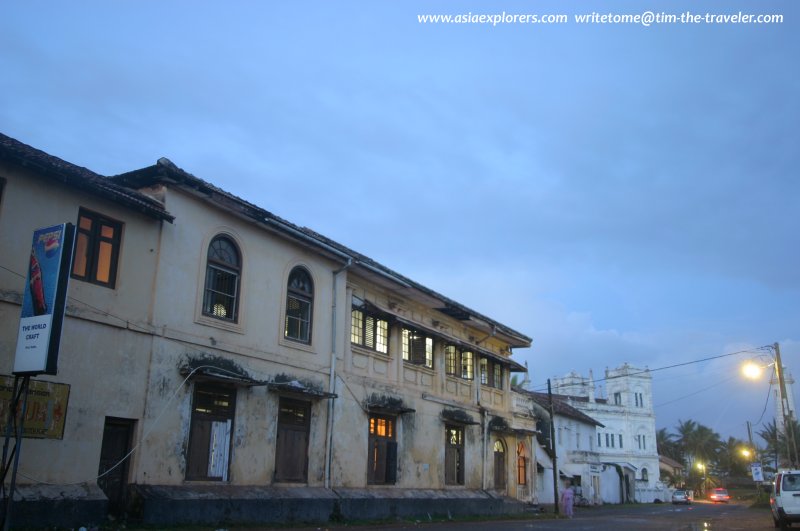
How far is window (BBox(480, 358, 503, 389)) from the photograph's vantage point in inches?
1102

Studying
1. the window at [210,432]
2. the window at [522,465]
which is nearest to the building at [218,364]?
the window at [210,432]

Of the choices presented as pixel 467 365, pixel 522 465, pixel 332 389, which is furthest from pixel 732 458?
pixel 332 389

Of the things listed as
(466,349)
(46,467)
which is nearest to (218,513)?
(46,467)

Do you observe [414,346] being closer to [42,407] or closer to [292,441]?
[292,441]

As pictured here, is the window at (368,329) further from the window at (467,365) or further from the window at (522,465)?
the window at (522,465)

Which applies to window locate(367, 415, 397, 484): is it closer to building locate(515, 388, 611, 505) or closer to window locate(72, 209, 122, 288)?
window locate(72, 209, 122, 288)

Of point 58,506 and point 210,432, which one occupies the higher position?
point 210,432

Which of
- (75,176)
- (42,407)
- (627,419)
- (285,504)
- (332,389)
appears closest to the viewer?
(42,407)

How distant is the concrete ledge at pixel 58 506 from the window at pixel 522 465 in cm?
2007

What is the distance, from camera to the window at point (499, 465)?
2748cm

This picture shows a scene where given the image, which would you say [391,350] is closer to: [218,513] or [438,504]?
[438,504]

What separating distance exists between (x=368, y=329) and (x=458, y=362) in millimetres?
5964

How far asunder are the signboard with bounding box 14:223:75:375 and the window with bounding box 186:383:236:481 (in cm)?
530

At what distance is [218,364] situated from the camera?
51.2 feet
